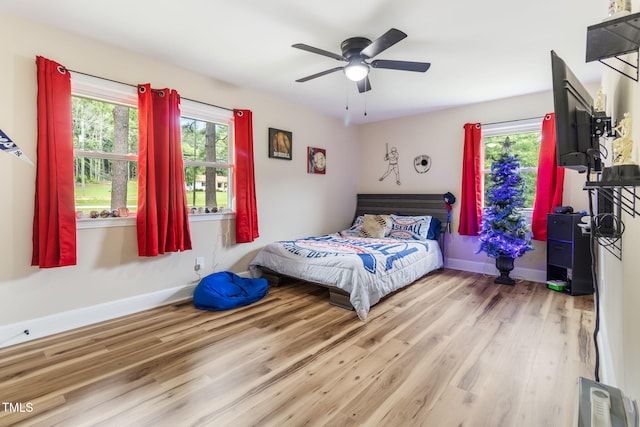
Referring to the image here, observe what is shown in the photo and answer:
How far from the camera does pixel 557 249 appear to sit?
3738 mm

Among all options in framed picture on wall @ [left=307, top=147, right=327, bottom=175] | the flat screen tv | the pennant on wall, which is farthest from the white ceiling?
the flat screen tv

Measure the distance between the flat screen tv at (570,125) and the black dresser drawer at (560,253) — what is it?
2941 mm

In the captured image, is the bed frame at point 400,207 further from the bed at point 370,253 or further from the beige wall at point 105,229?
the beige wall at point 105,229

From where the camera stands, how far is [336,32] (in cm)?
260

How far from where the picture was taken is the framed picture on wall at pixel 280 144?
14.1ft

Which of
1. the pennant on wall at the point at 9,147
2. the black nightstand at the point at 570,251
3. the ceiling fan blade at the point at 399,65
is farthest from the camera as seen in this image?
the black nightstand at the point at 570,251

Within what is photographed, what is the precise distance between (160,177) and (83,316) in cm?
143

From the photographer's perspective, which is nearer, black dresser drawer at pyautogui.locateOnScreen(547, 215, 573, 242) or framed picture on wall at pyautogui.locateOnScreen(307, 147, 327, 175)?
black dresser drawer at pyautogui.locateOnScreen(547, 215, 573, 242)

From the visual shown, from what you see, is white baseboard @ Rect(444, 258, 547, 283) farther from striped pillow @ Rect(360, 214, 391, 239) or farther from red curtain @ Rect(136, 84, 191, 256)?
red curtain @ Rect(136, 84, 191, 256)

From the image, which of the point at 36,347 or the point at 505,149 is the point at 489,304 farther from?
the point at 36,347

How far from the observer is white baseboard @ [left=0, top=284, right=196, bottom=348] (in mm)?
Result: 2455

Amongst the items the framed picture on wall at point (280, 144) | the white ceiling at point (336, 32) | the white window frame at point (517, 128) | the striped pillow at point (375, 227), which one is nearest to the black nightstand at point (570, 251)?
the white window frame at point (517, 128)

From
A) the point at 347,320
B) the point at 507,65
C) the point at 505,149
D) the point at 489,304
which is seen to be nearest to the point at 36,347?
the point at 347,320

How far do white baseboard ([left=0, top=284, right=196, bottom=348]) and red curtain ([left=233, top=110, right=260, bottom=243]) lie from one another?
0.92 m
